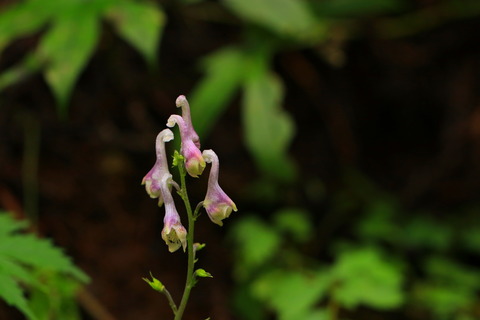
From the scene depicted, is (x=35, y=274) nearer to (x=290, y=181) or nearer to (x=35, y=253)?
(x=35, y=253)

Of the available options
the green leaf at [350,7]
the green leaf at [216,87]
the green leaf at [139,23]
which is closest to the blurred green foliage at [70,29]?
the green leaf at [139,23]

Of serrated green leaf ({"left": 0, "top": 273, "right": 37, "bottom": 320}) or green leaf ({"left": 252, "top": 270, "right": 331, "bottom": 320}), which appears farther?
green leaf ({"left": 252, "top": 270, "right": 331, "bottom": 320})

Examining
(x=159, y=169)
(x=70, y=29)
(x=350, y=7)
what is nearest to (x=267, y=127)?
(x=70, y=29)

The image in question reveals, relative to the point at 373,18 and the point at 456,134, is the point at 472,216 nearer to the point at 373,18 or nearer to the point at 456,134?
the point at 456,134

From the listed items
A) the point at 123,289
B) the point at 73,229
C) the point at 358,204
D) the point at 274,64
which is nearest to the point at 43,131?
the point at 73,229

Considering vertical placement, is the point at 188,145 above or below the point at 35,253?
above

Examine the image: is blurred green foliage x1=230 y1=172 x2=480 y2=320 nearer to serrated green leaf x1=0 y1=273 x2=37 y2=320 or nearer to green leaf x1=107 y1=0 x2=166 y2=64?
green leaf x1=107 y1=0 x2=166 y2=64

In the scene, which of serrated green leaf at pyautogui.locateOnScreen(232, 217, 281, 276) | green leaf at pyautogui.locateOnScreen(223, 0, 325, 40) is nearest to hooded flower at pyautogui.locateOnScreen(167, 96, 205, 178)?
serrated green leaf at pyautogui.locateOnScreen(232, 217, 281, 276)
